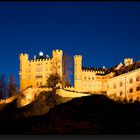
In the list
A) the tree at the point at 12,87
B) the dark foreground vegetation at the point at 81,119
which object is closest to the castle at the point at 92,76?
the tree at the point at 12,87

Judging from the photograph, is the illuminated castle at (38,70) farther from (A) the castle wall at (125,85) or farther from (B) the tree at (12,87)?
(A) the castle wall at (125,85)

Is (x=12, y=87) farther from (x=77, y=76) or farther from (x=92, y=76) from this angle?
(x=92, y=76)

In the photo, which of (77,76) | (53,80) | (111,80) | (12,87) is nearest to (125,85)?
(111,80)

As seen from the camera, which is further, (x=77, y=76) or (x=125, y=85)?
(x=77, y=76)

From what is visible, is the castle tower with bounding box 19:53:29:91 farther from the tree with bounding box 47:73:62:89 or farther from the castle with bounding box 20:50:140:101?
the tree with bounding box 47:73:62:89

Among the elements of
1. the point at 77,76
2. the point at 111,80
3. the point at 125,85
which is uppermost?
the point at 77,76

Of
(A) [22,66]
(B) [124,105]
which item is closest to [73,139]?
(B) [124,105]
